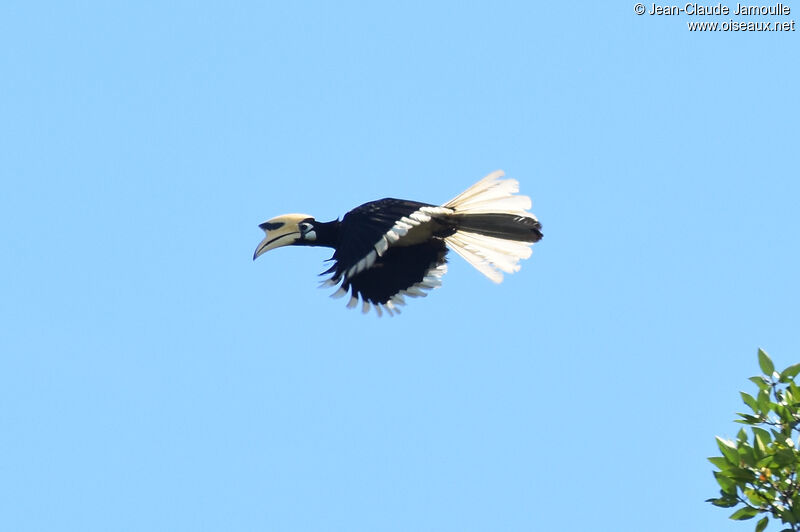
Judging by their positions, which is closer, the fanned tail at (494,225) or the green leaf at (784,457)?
the green leaf at (784,457)

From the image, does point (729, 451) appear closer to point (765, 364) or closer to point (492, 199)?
point (765, 364)

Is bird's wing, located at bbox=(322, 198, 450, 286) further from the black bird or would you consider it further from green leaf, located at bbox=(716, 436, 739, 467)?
green leaf, located at bbox=(716, 436, 739, 467)

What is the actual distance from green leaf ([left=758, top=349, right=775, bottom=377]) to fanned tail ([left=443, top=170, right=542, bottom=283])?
2.90 metres

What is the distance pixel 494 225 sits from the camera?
800cm

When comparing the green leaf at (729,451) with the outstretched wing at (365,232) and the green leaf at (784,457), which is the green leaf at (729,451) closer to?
the green leaf at (784,457)

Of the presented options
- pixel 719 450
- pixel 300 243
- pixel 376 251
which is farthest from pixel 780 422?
pixel 300 243

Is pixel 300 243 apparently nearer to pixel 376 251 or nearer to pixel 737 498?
pixel 376 251

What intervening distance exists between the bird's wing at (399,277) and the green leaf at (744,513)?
11.6 feet

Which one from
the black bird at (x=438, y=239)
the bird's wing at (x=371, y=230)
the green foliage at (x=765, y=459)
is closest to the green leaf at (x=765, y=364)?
the green foliage at (x=765, y=459)

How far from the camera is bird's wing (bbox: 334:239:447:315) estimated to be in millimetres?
8133

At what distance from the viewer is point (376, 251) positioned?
7.34 m

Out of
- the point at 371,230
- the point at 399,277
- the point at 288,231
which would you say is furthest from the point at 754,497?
the point at 288,231

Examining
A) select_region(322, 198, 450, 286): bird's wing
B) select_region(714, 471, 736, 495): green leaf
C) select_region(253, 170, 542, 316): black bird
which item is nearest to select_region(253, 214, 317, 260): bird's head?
select_region(253, 170, 542, 316): black bird

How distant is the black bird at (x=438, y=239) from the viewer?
302 inches
